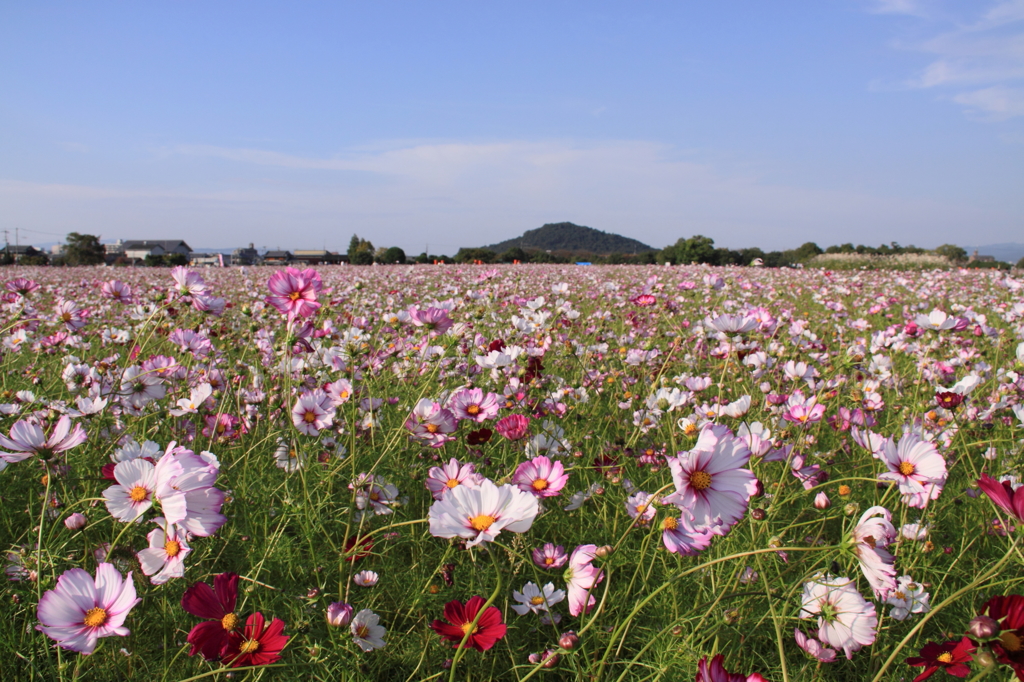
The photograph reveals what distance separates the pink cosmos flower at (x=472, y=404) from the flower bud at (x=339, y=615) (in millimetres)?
573

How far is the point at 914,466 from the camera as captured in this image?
0.94 metres

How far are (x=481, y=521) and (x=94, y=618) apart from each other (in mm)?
500

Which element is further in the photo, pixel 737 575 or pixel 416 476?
pixel 416 476

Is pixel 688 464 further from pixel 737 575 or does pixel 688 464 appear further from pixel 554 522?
pixel 554 522

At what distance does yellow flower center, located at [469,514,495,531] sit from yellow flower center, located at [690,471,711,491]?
0.28 m

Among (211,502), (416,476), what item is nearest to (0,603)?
(211,502)

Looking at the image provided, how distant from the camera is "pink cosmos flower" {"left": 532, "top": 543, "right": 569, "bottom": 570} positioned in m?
1.16

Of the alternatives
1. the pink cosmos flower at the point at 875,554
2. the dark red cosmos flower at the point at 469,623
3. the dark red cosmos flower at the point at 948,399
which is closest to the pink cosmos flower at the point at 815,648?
the pink cosmos flower at the point at 875,554

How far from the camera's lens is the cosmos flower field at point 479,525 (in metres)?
0.74

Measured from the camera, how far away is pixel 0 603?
0.98 metres

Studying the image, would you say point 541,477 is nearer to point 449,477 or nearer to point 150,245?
point 449,477

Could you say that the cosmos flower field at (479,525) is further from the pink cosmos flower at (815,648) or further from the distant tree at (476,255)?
the distant tree at (476,255)

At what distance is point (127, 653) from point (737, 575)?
103 centimetres

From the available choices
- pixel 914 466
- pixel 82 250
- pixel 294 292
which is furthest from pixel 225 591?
pixel 82 250
